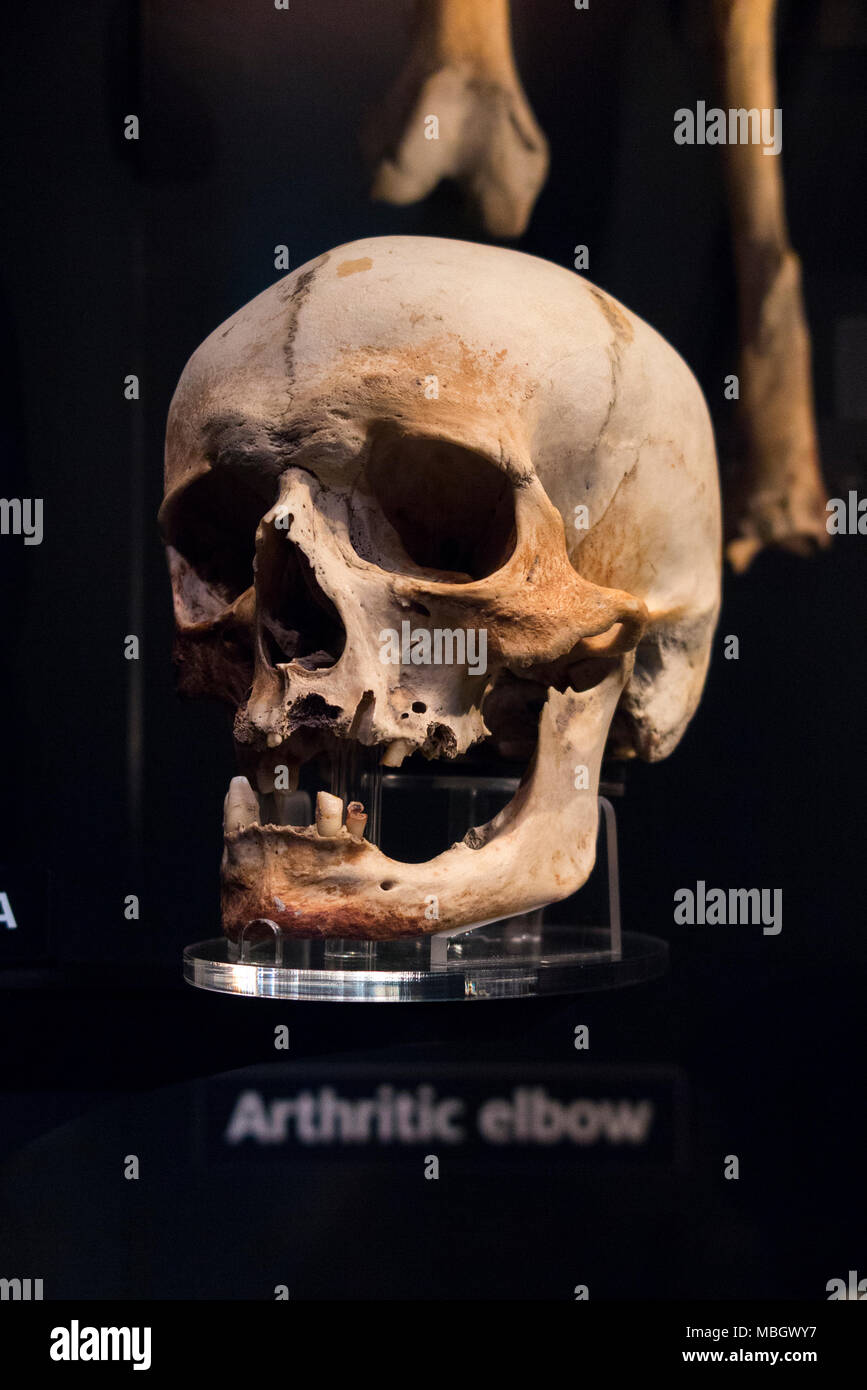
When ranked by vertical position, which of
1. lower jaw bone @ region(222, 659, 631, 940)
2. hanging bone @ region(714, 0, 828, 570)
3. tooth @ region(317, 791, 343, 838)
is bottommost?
lower jaw bone @ region(222, 659, 631, 940)

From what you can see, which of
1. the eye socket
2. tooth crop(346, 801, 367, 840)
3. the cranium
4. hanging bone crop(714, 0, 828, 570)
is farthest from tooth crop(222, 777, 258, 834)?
hanging bone crop(714, 0, 828, 570)

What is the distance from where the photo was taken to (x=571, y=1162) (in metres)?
1.69

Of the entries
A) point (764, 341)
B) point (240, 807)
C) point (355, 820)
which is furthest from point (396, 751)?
point (764, 341)

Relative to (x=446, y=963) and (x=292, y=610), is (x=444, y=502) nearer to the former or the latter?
(x=292, y=610)

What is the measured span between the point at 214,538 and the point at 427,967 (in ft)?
2.14

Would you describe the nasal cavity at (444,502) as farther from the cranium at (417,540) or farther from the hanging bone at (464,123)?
the hanging bone at (464,123)

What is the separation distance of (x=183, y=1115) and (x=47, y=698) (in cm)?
85

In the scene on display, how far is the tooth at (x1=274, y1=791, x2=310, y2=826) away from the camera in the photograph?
5.47 feet

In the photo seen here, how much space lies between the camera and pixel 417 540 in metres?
1.74

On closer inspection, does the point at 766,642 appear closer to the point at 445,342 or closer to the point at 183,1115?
the point at 445,342

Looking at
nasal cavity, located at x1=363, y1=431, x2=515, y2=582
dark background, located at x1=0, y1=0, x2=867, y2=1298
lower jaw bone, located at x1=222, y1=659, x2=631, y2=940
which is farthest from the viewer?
dark background, located at x1=0, y1=0, x2=867, y2=1298

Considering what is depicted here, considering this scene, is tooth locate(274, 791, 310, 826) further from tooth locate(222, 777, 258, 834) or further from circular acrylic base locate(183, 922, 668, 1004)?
circular acrylic base locate(183, 922, 668, 1004)

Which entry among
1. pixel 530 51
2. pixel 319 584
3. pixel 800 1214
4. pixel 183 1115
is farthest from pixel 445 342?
pixel 800 1214

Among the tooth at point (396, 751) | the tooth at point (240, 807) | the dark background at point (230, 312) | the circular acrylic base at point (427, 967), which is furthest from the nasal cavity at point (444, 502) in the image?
the dark background at point (230, 312)
